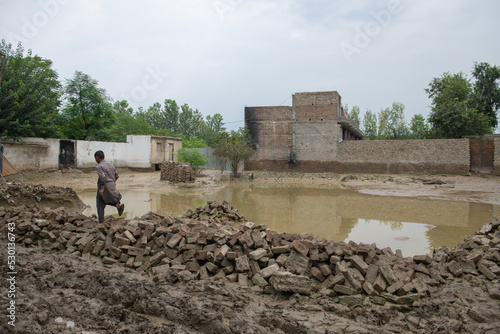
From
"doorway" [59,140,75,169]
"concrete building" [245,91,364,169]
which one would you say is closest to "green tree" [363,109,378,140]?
"concrete building" [245,91,364,169]

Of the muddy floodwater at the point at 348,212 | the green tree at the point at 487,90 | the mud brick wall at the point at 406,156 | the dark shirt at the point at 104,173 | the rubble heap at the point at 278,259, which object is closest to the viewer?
the rubble heap at the point at 278,259

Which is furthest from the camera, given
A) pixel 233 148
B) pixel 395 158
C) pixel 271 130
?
pixel 271 130

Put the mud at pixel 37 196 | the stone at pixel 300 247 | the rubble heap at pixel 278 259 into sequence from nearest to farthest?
the rubble heap at pixel 278 259 < the stone at pixel 300 247 < the mud at pixel 37 196

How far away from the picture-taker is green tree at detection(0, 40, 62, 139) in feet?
57.2

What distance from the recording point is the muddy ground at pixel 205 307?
10.3ft

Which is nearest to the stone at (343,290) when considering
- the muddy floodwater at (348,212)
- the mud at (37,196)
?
the muddy floodwater at (348,212)

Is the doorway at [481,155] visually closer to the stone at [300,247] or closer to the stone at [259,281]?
the stone at [300,247]

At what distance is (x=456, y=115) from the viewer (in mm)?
25328

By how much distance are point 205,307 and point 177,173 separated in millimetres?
15108

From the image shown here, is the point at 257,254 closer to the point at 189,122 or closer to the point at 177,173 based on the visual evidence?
the point at 177,173

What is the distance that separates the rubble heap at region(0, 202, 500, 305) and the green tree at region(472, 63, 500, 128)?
29.4m

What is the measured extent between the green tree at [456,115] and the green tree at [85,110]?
28558mm

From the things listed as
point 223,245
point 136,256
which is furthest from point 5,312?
point 223,245

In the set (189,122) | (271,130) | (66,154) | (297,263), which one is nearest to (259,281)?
(297,263)
